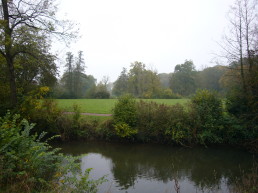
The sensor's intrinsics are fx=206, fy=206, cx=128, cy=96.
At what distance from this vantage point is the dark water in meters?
8.09

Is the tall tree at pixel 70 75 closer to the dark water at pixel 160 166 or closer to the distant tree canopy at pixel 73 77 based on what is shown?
the distant tree canopy at pixel 73 77

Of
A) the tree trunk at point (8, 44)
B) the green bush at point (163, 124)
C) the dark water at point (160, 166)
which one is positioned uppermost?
the tree trunk at point (8, 44)

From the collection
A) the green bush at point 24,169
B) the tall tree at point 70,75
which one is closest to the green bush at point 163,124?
the green bush at point 24,169

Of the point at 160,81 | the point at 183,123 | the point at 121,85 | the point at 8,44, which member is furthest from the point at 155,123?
the point at 121,85

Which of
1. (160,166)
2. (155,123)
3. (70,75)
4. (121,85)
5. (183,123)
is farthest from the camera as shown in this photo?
(121,85)

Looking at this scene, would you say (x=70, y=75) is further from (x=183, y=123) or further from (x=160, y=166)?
(x=160, y=166)

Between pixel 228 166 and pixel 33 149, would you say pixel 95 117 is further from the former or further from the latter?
pixel 33 149

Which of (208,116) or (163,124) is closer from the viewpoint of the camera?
(208,116)

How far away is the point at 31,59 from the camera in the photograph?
13.0 meters

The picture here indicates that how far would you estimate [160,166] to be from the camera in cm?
1032

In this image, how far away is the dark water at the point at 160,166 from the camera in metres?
8.09

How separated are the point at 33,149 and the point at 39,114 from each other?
10642 mm

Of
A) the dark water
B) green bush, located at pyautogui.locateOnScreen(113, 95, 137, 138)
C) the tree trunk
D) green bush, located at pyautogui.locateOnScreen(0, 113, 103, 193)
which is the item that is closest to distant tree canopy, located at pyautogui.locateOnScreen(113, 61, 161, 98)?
green bush, located at pyautogui.locateOnScreen(113, 95, 137, 138)

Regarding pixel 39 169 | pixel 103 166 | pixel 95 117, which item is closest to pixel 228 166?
pixel 103 166
